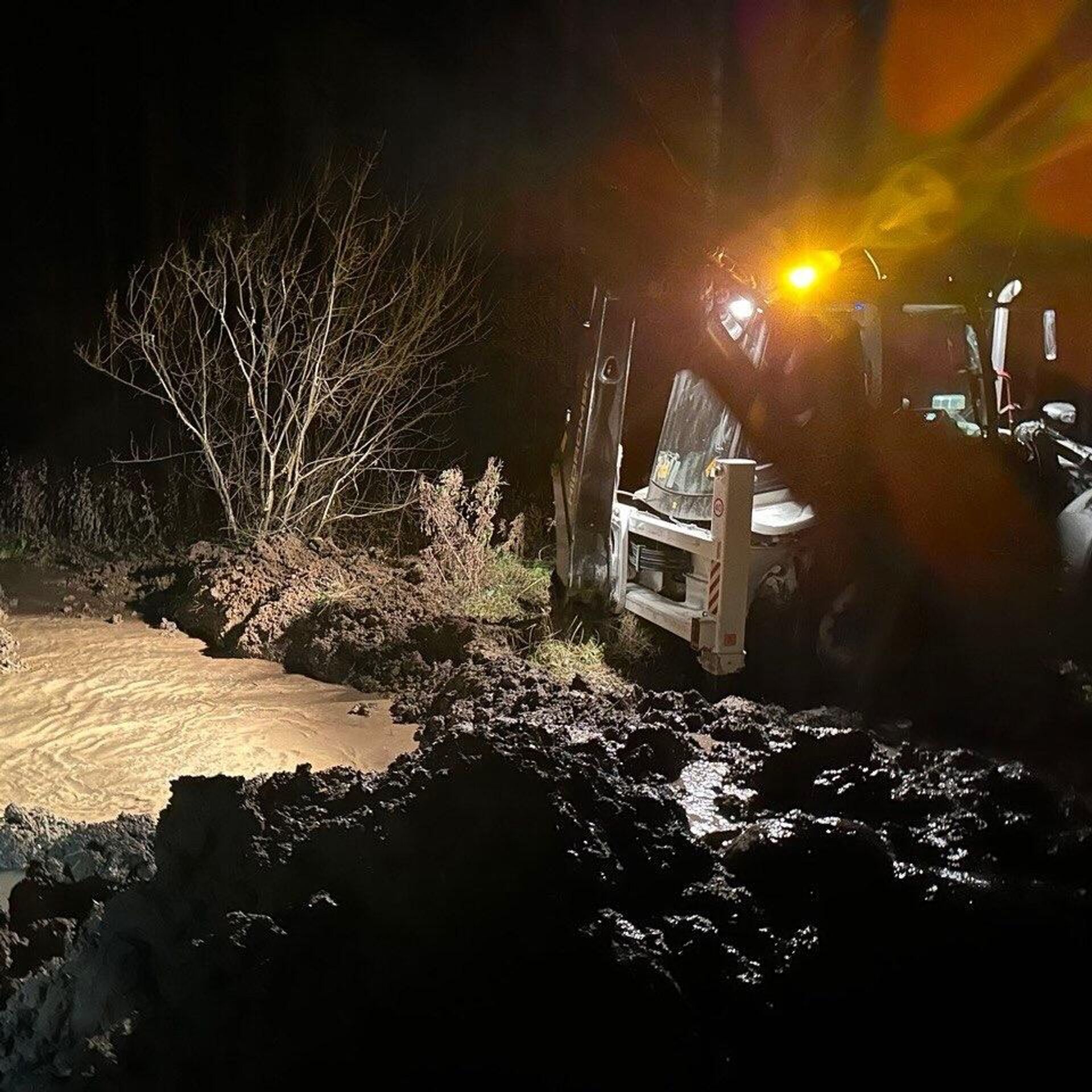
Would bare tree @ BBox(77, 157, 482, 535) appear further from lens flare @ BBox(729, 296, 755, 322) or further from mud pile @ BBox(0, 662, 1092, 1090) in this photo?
mud pile @ BBox(0, 662, 1092, 1090)

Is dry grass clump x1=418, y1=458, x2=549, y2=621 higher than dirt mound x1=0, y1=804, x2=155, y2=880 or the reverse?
higher

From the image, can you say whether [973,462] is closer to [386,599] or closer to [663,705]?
[663,705]

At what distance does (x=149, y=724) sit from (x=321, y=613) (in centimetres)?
213

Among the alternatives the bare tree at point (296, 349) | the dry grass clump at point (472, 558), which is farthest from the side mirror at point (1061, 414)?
the bare tree at point (296, 349)

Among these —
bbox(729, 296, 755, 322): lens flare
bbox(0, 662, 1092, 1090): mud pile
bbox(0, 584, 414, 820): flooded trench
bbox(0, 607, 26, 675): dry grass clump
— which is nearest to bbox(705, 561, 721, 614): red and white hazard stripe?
bbox(729, 296, 755, 322): lens flare

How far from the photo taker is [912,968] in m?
3.70

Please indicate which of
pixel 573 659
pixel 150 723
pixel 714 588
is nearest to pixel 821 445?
pixel 714 588

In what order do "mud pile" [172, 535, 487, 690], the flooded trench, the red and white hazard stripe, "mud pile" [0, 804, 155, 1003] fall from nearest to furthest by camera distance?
"mud pile" [0, 804, 155, 1003]
the flooded trench
the red and white hazard stripe
"mud pile" [172, 535, 487, 690]

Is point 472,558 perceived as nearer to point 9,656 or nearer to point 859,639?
point 9,656

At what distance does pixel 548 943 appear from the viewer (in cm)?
367

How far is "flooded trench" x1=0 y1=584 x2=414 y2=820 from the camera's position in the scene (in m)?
6.36

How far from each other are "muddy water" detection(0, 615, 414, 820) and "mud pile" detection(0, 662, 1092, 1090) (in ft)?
5.77

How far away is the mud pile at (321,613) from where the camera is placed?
864cm

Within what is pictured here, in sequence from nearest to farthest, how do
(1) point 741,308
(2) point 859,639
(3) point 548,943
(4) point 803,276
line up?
(3) point 548,943, (4) point 803,276, (2) point 859,639, (1) point 741,308
